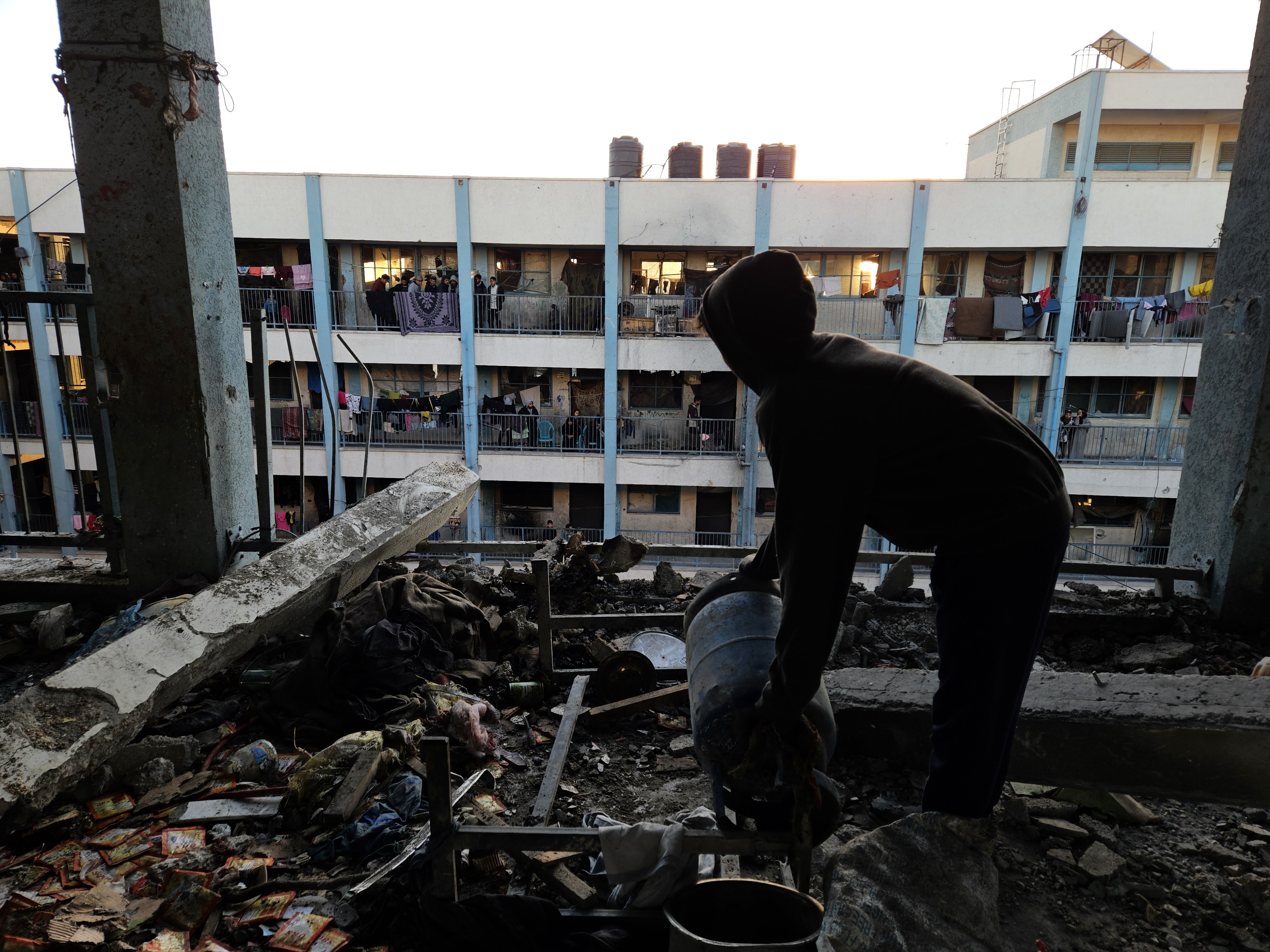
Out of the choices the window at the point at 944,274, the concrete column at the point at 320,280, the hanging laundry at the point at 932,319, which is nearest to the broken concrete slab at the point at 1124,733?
the hanging laundry at the point at 932,319

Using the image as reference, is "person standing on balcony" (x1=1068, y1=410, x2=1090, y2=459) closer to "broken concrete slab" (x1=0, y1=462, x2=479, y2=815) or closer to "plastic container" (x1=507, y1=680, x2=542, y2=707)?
"broken concrete slab" (x1=0, y1=462, x2=479, y2=815)

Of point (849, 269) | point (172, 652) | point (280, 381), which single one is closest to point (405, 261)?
point (280, 381)

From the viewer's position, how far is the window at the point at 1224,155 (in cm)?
1956

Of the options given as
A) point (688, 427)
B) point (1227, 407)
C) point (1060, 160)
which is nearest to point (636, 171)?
point (688, 427)

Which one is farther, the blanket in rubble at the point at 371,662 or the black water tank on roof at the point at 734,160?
the black water tank on roof at the point at 734,160

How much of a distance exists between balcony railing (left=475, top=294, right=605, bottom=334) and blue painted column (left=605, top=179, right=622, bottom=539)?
26.1 inches

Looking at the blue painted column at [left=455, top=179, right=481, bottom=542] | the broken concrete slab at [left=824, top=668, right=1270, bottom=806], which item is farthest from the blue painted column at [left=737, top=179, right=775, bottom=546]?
the broken concrete slab at [left=824, top=668, right=1270, bottom=806]

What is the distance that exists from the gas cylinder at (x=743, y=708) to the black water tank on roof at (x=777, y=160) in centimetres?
2011

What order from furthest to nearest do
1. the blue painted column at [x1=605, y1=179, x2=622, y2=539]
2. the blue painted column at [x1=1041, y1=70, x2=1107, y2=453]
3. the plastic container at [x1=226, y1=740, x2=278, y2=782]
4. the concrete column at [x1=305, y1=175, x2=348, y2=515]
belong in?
the concrete column at [x1=305, y1=175, x2=348, y2=515] < the blue painted column at [x1=605, y1=179, x2=622, y2=539] < the blue painted column at [x1=1041, y1=70, x2=1107, y2=453] < the plastic container at [x1=226, y1=740, x2=278, y2=782]

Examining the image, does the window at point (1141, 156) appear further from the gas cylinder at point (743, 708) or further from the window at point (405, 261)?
the gas cylinder at point (743, 708)

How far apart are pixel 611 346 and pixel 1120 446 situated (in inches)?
548

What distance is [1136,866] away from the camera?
2725 millimetres

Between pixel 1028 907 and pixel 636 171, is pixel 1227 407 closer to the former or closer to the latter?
pixel 1028 907

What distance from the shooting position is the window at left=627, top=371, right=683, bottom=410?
20.4 metres
